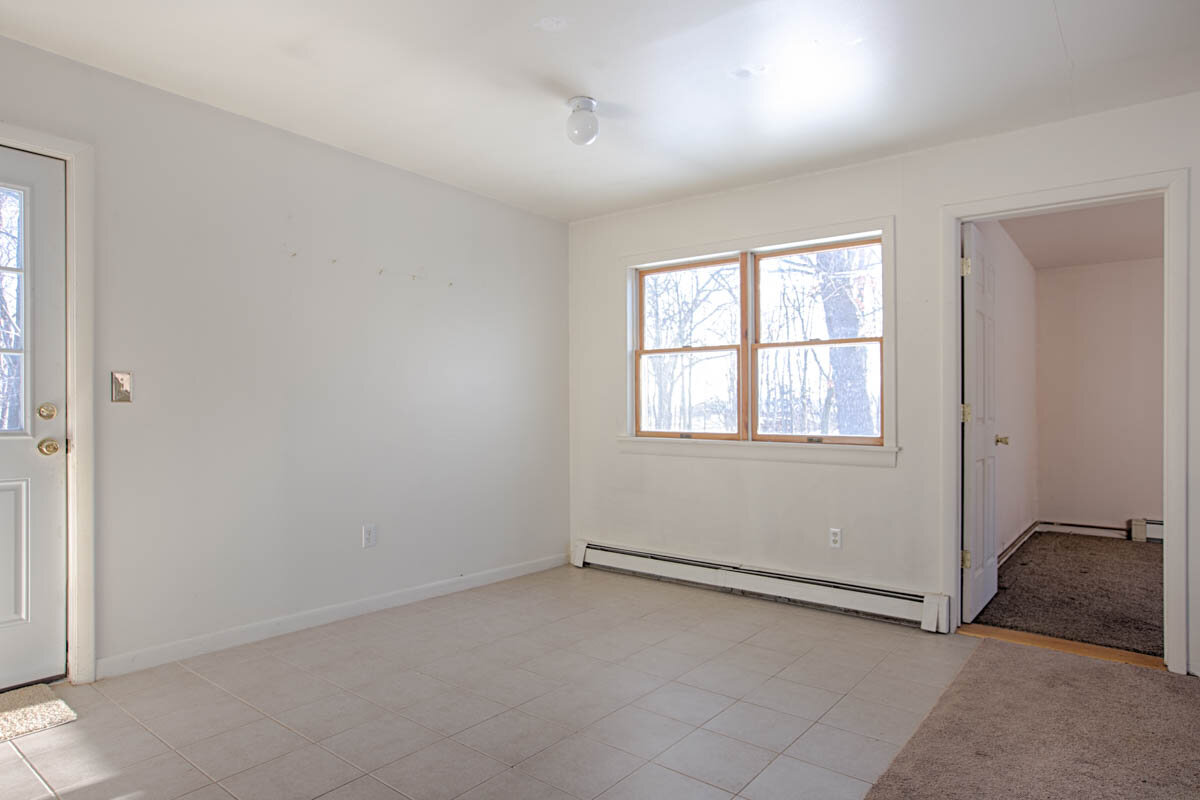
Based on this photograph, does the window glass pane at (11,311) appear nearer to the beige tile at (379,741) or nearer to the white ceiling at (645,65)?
the white ceiling at (645,65)

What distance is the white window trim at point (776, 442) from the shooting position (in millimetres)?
3875

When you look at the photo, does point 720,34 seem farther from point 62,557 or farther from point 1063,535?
point 1063,535

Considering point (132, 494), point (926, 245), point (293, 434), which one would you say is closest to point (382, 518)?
point (293, 434)

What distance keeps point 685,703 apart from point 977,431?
2328 mm

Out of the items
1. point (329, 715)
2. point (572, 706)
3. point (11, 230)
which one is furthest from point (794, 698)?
point (11, 230)

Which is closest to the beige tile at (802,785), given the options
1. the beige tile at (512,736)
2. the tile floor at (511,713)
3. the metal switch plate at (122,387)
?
the tile floor at (511,713)

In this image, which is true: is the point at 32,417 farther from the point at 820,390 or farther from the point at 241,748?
the point at 820,390

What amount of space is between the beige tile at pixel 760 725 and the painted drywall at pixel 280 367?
2194mm

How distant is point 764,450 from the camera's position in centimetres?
433

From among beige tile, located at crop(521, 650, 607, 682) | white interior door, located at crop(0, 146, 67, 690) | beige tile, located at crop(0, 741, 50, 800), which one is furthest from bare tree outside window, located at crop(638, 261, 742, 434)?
beige tile, located at crop(0, 741, 50, 800)

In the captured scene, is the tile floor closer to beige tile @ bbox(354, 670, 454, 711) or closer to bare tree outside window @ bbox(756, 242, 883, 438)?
beige tile @ bbox(354, 670, 454, 711)

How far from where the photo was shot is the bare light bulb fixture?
3123 mm

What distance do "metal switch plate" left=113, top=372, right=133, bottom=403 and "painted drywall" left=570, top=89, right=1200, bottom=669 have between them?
289cm

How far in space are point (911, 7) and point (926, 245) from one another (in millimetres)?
1624
